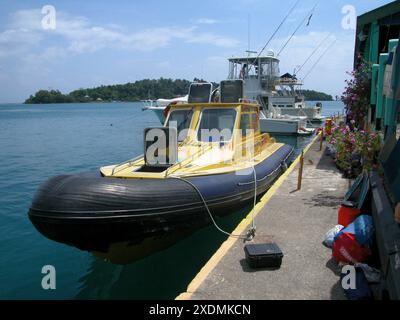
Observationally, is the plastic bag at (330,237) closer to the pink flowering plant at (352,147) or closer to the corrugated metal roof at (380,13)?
the pink flowering plant at (352,147)

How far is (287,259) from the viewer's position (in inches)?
187

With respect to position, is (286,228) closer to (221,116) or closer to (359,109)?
(221,116)

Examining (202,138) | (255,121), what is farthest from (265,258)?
(255,121)

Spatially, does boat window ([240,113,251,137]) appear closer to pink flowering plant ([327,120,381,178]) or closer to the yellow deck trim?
the yellow deck trim

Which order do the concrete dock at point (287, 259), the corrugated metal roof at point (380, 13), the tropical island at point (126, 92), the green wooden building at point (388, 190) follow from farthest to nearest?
the tropical island at point (126, 92)
the corrugated metal roof at point (380, 13)
the concrete dock at point (287, 259)
the green wooden building at point (388, 190)

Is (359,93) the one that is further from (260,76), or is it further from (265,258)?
(260,76)

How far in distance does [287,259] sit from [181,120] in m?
4.79

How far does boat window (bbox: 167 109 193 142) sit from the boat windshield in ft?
1.03

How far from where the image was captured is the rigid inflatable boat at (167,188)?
16.1 feet

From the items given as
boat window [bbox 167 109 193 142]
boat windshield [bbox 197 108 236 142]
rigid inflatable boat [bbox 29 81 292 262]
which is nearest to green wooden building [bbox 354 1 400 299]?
rigid inflatable boat [bbox 29 81 292 262]

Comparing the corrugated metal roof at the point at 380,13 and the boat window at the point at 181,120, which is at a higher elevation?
the corrugated metal roof at the point at 380,13

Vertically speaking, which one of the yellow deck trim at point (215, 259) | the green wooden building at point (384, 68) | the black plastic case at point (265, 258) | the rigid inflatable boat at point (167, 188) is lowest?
the yellow deck trim at point (215, 259)

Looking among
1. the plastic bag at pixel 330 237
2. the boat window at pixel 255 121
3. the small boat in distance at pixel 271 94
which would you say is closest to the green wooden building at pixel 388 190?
the plastic bag at pixel 330 237
